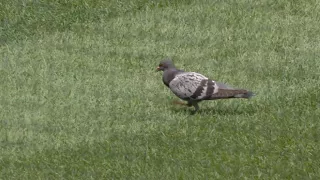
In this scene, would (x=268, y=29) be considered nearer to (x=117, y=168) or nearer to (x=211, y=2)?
(x=211, y=2)

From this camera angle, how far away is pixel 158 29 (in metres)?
16.9

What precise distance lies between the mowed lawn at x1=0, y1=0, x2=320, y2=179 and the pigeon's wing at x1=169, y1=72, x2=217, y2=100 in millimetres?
287

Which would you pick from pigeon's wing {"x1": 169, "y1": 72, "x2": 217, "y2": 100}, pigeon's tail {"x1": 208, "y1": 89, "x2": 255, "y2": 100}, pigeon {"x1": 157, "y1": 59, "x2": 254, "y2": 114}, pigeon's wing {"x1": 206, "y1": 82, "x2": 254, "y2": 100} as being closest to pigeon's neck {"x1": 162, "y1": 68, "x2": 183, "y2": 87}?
pigeon {"x1": 157, "y1": 59, "x2": 254, "y2": 114}

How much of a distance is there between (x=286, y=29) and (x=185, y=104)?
4.96 m

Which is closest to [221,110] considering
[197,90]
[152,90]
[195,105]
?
[195,105]

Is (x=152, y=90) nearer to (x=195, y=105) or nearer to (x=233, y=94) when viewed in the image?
(x=195, y=105)

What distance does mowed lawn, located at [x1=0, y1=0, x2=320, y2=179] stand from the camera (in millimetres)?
10492

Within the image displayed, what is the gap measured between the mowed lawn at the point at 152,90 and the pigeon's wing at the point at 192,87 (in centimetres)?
29

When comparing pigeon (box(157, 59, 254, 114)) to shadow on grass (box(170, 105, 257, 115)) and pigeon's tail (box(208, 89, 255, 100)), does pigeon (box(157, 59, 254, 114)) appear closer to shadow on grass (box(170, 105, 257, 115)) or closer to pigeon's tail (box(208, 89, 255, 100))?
pigeon's tail (box(208, 89, 255, 100))

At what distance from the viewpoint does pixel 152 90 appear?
13.5 metres

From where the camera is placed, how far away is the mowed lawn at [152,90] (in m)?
10.5

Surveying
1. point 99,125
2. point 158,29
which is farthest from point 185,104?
point 158,29

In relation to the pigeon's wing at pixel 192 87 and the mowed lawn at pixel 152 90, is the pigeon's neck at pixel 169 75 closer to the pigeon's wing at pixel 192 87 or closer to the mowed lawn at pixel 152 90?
the pigeon's wing at pixel 192 87

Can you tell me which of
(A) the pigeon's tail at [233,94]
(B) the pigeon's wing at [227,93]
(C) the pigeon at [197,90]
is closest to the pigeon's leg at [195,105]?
(C) the pigeon at [197,90]
